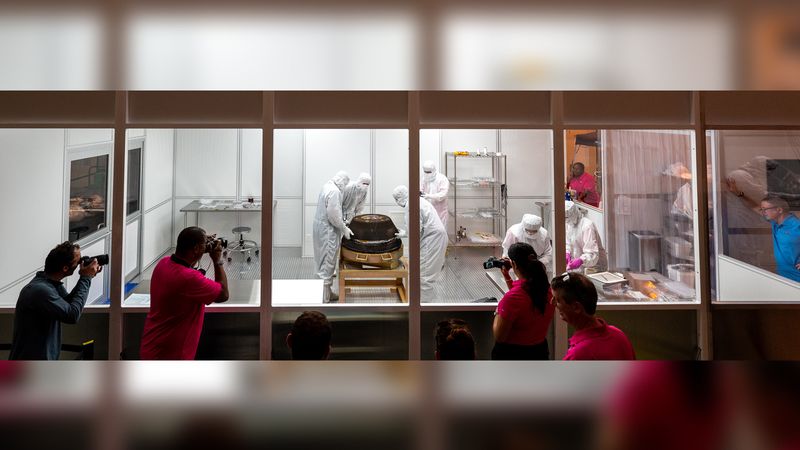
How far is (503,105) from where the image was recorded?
4129 millimetres

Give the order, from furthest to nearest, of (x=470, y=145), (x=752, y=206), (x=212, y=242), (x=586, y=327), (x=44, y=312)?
(x=470, y=145) < (x=752, y=206) < (x=212, y=242) < (x=44, y=312) < (x=586, y=327)

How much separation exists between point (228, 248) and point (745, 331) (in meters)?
4.22

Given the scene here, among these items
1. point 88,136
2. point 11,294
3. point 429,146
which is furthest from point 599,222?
point 11,294

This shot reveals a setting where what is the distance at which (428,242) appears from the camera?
4.35m

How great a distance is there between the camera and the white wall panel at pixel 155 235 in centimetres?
414

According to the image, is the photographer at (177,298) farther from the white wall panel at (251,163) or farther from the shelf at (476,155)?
the shelf at (476,155)

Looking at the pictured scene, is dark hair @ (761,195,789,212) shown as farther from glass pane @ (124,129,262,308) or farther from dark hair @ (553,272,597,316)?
glass pane @ (124,129,262,308)

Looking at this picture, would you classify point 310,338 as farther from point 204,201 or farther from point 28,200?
point 28,200

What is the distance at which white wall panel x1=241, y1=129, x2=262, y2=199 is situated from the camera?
4.16 meters

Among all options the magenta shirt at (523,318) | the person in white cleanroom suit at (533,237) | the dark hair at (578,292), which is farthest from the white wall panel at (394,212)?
the dark hair at (578,292)

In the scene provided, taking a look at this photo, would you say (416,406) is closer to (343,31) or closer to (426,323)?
(343,31)

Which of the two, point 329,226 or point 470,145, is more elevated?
point 470,145

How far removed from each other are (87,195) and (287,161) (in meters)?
1.57

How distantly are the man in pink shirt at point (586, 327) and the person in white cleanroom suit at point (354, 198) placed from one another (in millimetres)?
2283
